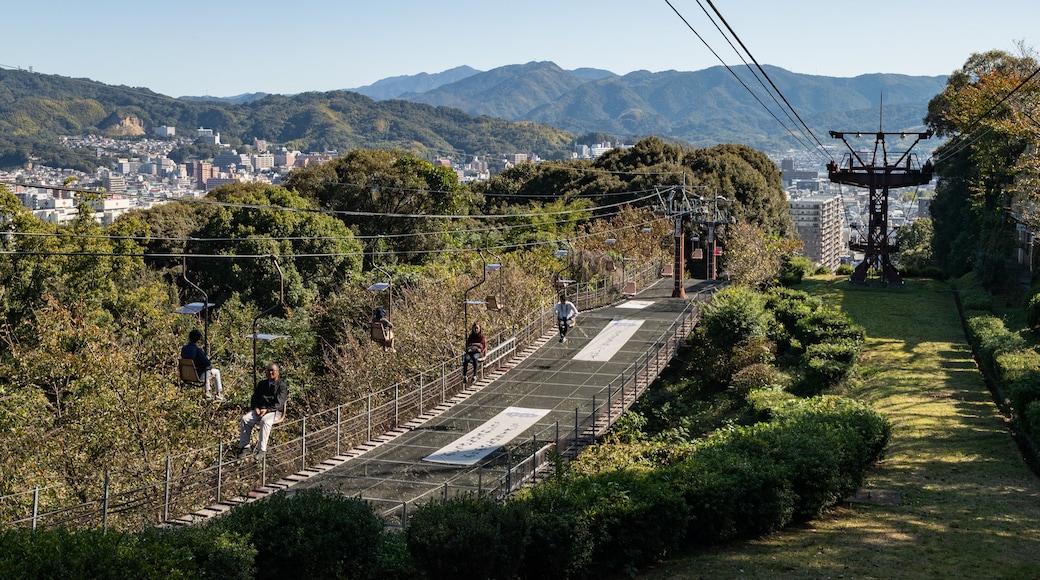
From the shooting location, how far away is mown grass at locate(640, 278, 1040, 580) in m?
11.7

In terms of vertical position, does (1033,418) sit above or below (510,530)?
above

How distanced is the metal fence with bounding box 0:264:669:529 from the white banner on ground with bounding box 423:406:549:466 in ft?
3.13

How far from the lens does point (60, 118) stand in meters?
199

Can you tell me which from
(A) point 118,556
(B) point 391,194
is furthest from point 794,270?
(A) point 118,556

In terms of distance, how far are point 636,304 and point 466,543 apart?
A: 26.0 m

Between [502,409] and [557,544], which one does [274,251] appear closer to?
[502,409]

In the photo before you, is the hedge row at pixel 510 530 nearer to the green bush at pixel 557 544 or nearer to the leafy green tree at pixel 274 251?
the green bush at pixel 557 544

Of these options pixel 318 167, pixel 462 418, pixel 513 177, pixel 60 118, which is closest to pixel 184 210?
pixel 318 167

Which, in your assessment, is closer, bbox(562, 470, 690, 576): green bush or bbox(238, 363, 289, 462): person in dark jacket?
bbox(562, 470, 690, 576): green bush

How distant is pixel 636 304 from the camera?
119ft

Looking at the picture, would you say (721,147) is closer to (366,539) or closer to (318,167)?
(318,167)

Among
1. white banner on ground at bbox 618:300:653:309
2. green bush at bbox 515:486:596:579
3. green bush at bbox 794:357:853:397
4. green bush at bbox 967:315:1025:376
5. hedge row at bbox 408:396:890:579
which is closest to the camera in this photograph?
hedge row at bbox 408:396:890:579

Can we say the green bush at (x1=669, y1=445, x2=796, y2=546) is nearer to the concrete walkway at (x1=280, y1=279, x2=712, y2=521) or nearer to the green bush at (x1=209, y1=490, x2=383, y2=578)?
the concrete walkway at (x1=280, y1=279, x2=712, y2=521)

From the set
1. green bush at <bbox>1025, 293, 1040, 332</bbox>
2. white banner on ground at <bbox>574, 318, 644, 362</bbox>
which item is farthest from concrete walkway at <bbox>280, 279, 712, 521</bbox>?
green bush at <bbox>1025, 293, 1040, 332</bbox>
